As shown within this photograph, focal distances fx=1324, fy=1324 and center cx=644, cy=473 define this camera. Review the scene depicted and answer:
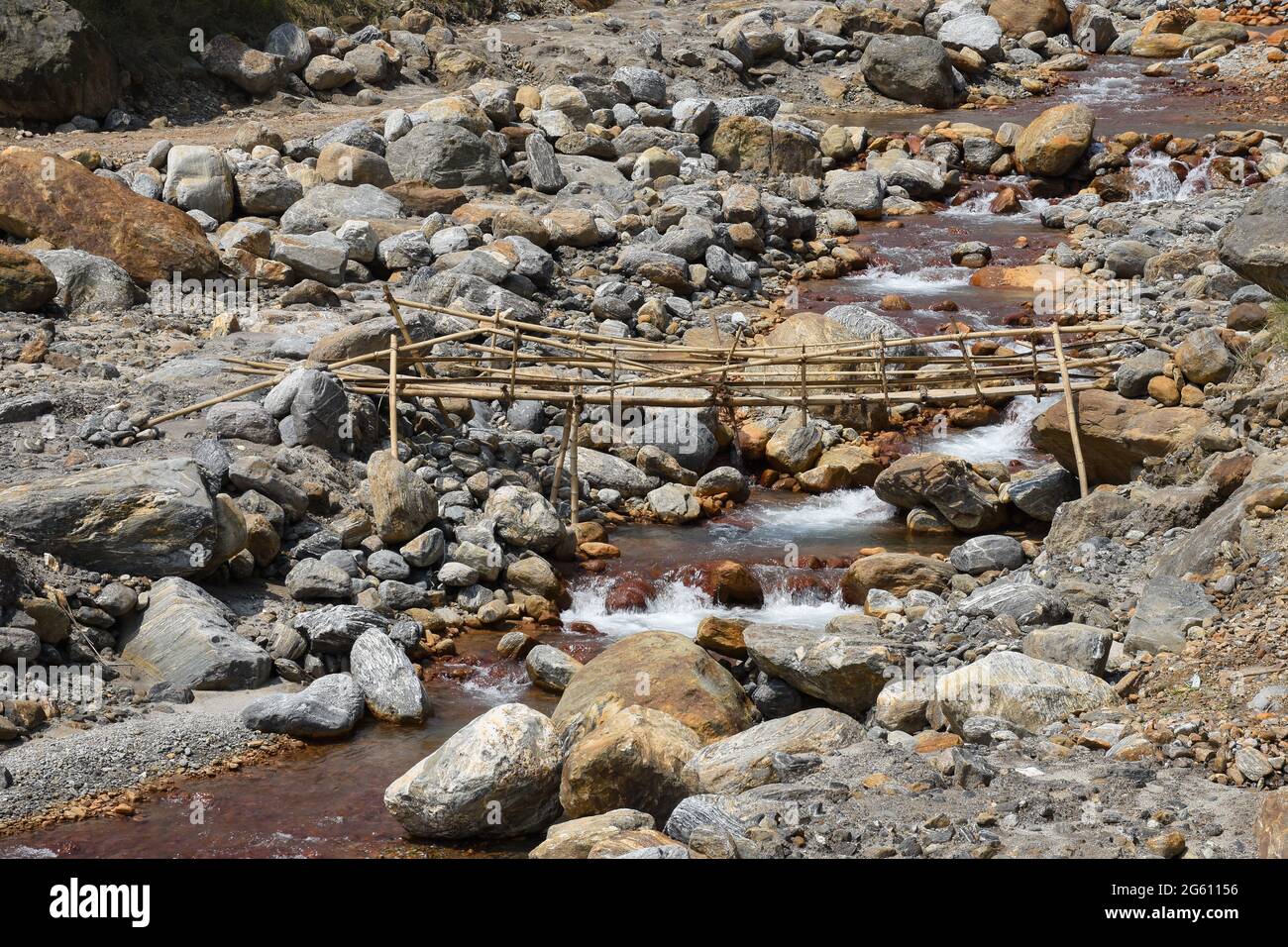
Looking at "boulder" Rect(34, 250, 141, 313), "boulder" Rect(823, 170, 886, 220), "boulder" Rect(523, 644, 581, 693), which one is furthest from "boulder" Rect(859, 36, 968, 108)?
"boulder" Rect(523, 644, 581, 693)

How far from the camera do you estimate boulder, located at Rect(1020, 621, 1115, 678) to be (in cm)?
717

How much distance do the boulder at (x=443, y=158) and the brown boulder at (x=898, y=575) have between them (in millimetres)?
10374

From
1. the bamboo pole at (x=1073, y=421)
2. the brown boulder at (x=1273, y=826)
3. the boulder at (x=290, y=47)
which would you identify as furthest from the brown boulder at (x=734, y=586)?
the boulder at (x=290, y=47)

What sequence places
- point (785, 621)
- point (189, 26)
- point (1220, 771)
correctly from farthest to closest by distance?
point (189, 26)
point (785, 621)
point (1220, 771)

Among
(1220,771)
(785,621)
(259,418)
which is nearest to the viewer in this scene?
(1220,771)

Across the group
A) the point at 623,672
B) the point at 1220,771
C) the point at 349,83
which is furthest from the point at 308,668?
the point at 349,83

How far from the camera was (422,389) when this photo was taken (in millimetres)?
11195

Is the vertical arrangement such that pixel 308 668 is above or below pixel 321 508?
below

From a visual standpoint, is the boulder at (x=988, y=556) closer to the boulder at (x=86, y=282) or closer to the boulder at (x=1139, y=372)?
the boulder at (x=1139, y=372)

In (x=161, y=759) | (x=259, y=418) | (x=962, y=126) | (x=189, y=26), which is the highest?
(x=189, y=26)

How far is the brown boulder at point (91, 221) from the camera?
13805 millimetres

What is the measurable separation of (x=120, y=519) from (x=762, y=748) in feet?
15.5
